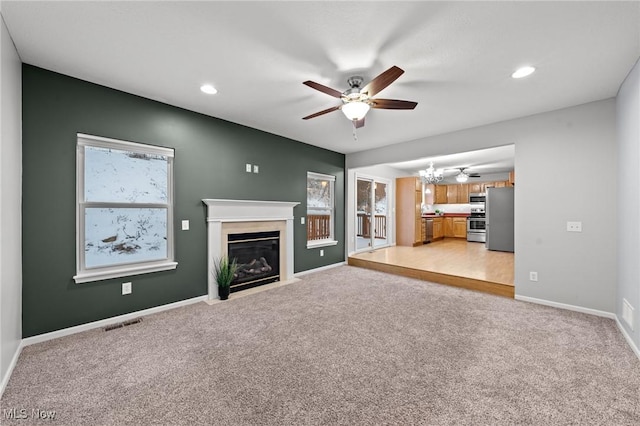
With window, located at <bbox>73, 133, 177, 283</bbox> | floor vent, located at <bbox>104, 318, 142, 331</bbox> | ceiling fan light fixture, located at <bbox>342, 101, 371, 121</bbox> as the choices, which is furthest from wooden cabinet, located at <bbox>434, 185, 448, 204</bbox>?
floor vent, located at <bbox>104, 318, 142, 331</bbox>

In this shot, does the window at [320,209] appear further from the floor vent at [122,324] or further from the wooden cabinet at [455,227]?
the wooden cabinet at [455,227]

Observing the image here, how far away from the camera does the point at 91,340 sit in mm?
2531

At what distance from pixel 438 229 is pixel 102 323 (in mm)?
9344

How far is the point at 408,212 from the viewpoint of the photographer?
8062 millimetres

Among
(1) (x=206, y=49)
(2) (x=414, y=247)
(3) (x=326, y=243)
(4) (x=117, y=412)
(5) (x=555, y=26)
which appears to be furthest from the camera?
(2) (x=414, y=247)

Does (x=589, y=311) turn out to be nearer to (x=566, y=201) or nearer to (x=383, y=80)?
(x=566, y=201)

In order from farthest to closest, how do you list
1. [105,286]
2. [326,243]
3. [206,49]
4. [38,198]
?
[326,243]
[105,286]
[38,198]
[206,49]

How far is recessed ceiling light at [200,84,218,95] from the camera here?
113 inches

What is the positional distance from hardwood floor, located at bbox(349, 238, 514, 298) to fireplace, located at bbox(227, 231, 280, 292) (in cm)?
203

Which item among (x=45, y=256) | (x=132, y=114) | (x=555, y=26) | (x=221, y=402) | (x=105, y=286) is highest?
(x=555, y=26)

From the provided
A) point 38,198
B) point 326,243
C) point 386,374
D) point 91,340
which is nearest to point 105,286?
point 91,340

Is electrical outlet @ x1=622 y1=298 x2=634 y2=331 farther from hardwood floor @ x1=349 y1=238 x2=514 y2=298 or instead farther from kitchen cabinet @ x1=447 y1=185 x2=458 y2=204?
kitchen cabinet @ x1=447 y1=185 x2=458 y2=204

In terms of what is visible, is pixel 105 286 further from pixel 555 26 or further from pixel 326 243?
pixel 555 26

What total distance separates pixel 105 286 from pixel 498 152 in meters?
7.21
